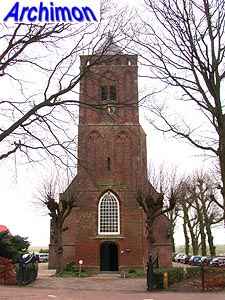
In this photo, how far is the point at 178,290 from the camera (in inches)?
840

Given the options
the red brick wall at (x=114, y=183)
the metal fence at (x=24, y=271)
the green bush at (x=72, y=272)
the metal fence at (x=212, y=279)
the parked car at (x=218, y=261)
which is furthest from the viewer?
the parked car at (x=218, y=261)

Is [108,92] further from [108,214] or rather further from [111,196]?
[108,214]

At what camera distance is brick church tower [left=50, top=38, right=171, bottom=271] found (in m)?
37.5

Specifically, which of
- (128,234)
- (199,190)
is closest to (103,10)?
(128,234)

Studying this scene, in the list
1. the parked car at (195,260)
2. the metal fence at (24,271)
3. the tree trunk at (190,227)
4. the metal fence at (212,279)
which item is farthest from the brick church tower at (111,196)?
the metal fence at (212,279)

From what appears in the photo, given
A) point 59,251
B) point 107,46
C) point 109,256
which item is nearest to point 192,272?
point 59,251

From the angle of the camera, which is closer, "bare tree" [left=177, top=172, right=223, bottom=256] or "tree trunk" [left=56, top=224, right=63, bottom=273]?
"tree trunk" [left=56, top=224, right=63, bottom=273]

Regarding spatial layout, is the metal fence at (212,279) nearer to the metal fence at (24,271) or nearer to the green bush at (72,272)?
the metal fence at (24,271)

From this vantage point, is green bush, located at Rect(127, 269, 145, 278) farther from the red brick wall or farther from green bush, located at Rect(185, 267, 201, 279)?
green bush, located at Rect(185, 267, 201, 279)

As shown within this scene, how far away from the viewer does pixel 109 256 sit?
3800cm

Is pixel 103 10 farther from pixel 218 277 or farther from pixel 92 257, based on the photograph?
pixel 92 257

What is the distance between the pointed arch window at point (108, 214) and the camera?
3844 centimetres

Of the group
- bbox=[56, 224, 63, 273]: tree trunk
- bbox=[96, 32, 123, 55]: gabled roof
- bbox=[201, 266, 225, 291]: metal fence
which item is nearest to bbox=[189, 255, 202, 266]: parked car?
bbox=[56, 224, 63, 273]: tree trunk

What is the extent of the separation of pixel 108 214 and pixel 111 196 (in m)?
1.58
